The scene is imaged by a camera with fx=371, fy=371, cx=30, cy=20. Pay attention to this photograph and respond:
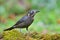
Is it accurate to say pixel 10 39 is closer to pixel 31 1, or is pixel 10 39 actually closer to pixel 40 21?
pixel 40 21

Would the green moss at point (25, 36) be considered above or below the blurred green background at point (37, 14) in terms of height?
below

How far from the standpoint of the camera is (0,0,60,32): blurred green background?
10.7 meters

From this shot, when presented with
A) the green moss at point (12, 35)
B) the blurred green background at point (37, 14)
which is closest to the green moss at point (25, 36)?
the green moss at point (12, 35)

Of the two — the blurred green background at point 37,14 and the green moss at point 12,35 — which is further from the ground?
the blurred green background at point 37,14

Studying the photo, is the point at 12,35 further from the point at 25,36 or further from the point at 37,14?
the point at 37,14

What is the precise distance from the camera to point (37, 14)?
1177 centimetres

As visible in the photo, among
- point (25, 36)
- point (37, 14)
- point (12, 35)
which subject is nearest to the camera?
point (12, 35)

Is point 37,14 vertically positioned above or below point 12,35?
above

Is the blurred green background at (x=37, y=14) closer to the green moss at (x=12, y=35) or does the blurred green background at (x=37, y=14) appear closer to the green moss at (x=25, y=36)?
the green moss at (x=25, y=36)

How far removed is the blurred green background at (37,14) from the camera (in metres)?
10.7

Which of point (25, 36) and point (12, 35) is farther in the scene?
point (25, 36)

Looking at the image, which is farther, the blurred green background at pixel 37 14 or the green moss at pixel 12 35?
the blurred green background at pixel 37 14

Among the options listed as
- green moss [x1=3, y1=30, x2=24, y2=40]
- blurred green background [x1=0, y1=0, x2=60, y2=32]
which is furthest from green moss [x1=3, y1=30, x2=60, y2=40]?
blurred green background [x1=0, y1=0, x2=60, y2=32]

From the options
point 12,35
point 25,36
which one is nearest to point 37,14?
point 25,36
